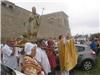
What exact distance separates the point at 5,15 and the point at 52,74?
9.12 metres

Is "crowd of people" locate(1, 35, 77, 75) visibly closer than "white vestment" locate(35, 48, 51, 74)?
Yes

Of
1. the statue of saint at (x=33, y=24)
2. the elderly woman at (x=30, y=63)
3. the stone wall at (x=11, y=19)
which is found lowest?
the elderly woman at (x=30, y=63)

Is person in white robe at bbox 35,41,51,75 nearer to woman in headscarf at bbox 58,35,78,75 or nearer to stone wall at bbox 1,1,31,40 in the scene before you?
woman in headscarf at bbox 58,35,78,75

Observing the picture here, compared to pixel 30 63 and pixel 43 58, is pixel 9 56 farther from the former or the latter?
pixel 30 63

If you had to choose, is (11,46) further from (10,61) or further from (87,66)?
(87,66)

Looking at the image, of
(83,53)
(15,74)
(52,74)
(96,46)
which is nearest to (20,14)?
(96,46)

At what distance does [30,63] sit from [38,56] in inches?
22.1

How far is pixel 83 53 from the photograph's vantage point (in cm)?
1314

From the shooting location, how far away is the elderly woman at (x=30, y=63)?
23.6 ft

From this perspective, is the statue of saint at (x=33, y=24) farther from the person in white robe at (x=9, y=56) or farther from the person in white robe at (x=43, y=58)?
the person in white robe at (x=9, y=56)

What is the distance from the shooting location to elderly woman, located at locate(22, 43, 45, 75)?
23.6ft

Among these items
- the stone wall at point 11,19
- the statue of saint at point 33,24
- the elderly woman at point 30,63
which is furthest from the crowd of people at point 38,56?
the stone wall at point 11,19

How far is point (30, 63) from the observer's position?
728 centimetres

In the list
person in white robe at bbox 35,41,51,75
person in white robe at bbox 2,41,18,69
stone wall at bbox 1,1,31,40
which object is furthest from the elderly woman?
stone wall at bbox 1,1,31,40
